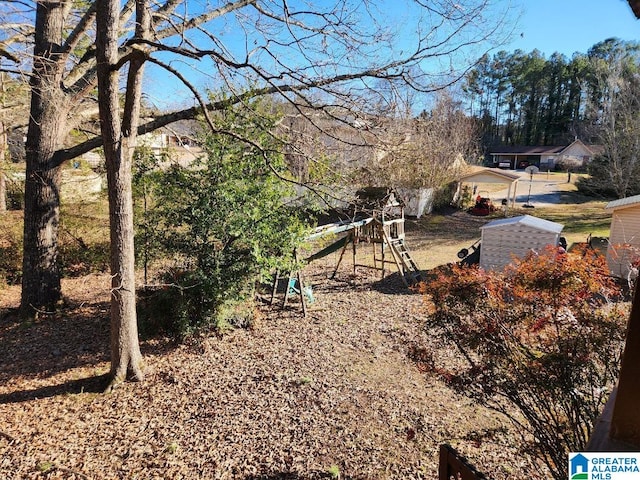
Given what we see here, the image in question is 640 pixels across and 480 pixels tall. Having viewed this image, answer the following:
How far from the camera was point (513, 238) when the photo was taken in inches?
417

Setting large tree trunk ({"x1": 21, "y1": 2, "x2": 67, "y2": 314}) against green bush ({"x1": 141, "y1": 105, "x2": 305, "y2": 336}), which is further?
large tree trunk ({"x1": 21, "y1": 2, "x2": 67, "y2": 314})

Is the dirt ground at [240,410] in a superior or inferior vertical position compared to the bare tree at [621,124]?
inferior

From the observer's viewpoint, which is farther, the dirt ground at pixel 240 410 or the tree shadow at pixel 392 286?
the tree shadow at pixel 392 286

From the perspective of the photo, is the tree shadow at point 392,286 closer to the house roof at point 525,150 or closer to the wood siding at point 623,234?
the wood siding at point 623,234

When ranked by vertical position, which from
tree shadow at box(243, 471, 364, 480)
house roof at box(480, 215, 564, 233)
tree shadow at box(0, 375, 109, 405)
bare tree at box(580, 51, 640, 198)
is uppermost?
bare tree at box(580, 51, 640, 198)

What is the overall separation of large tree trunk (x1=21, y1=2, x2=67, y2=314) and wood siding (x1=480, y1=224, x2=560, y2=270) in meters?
10.5

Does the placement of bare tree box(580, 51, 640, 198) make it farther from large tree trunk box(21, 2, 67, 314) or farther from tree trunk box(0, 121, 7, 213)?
tree trunk box(0, 121, 7, 213)

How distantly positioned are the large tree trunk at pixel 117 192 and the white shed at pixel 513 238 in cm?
912

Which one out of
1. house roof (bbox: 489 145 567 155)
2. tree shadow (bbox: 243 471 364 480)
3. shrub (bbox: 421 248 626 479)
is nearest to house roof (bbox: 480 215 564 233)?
shrub (bbox: 421 248 626 479)

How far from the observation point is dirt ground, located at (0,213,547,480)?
372 cm

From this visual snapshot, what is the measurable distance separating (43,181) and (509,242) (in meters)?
11.3

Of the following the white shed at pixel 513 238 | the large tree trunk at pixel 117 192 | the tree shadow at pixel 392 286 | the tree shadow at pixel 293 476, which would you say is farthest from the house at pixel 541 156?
the large tree trunk at pixel 117 192

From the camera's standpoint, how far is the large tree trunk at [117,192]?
14.2 feet

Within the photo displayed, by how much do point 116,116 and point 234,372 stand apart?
3.86 m
